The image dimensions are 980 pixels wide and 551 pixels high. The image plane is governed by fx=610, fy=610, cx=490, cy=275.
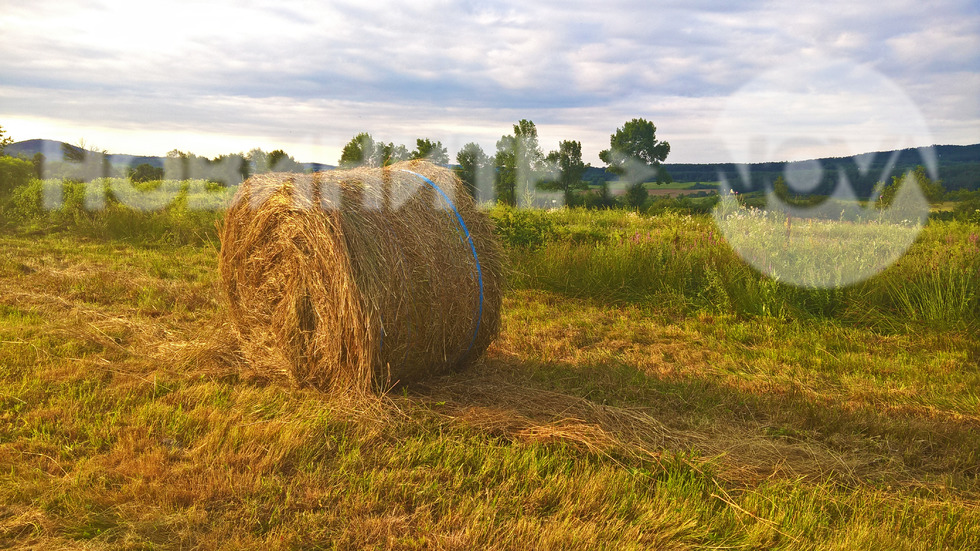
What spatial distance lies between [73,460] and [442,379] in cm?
252

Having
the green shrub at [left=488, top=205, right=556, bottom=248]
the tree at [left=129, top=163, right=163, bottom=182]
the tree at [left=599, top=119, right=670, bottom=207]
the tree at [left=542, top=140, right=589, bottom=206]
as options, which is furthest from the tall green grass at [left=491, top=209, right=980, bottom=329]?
the tree at [left=599, top=119, right=670, bottom=207]

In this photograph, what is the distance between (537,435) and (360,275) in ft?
5.48

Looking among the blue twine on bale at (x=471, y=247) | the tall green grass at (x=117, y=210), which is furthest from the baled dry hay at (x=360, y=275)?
the tall green grass at (x=117, y=210)

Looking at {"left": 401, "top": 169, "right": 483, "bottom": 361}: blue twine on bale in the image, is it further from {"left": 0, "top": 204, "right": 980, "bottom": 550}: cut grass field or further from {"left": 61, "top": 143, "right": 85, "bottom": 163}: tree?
{"left": 61, "top": 143, "right": 85, "bottom": 163}: tree

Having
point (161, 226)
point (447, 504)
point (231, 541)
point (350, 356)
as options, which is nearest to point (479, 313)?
point (350, 356)

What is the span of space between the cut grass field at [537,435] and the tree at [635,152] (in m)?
40.2

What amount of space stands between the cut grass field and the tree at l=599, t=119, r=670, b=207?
40.2 metres

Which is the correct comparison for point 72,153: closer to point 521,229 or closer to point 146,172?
point 146,172

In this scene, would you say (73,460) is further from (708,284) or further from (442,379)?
(708,284)

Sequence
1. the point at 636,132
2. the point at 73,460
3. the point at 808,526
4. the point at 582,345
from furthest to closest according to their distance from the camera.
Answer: the point at 636,132 < the point at 582,345 < the point at 73,460 < the point at 808,526

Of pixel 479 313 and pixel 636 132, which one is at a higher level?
pixel 636 132

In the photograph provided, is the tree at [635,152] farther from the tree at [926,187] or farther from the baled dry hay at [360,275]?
the baled dry hay at [360,275]

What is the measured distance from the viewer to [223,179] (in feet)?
72.8

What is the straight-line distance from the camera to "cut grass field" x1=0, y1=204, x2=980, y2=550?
2893mm
